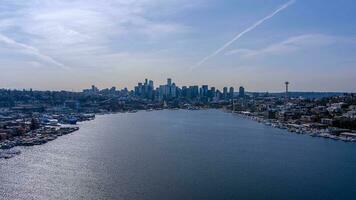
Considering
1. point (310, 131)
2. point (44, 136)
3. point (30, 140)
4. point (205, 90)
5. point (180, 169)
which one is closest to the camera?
point (180, 169)

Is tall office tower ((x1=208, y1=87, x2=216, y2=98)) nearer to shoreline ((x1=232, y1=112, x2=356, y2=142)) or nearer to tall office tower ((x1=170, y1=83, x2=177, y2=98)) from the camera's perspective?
tall office tower ((x1=170, y1=83, x2=177, y2=98))

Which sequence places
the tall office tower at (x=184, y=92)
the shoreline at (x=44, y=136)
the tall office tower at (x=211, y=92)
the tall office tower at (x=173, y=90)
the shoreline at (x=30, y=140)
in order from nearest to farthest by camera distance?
1. the shoreline at (x=30, y=140)
2. the shoreline at (x=44, y=136)
3. the tall office tower at (x=173, y=90)
4. the tall office tower at (x=211, y=92)
5. the tall office tower at (x=184, y=92)

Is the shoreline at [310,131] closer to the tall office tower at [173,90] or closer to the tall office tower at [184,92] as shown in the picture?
the tall office tower at [173,90]

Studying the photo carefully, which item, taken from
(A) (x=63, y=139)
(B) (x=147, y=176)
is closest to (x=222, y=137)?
(A) (x=63, y=139)

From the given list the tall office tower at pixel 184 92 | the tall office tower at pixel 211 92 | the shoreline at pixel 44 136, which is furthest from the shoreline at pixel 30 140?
the tall office tower at pixel 211 92

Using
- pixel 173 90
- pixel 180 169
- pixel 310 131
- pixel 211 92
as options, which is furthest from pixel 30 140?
pixel 211 92

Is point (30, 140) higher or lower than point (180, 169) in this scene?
higher

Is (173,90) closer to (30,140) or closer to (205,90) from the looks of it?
(205,90)

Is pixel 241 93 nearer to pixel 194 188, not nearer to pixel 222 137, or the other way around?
pixel 222 137
